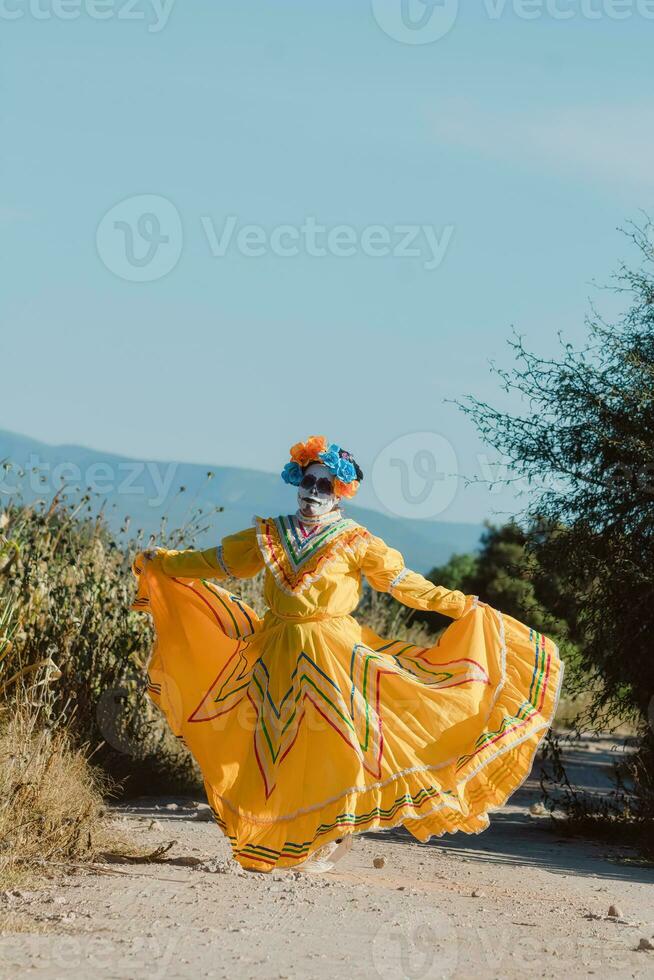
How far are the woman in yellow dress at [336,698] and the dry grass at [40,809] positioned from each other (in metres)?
0.68

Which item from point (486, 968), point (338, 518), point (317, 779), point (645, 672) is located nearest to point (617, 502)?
point (645, 672)

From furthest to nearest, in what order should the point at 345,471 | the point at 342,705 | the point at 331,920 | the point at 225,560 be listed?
the point at 225,560 → the point at 345,471 → the point at 342,705 → the point at 331,920

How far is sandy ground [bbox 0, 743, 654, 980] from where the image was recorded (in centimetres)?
554

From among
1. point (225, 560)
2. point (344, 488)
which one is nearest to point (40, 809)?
point (225, 560)

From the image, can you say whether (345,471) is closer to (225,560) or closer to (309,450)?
(309,450)

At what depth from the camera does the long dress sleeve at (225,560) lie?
722 centimetres

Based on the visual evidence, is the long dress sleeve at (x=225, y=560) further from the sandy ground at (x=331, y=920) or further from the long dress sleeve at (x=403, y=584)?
the sandy ground at (x=331, y=920)

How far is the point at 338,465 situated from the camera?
712cm

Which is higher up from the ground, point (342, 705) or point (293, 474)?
point (293, 474)

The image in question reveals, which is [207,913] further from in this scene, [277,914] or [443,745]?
[443,745]

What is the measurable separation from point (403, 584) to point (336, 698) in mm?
713
